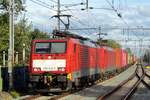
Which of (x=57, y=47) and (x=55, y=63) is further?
(x=57, y=47)

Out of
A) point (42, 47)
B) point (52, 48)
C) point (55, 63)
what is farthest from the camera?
point (42, 47)

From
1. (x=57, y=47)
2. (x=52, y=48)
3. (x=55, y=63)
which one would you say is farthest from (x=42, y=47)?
(x=55, y=63)

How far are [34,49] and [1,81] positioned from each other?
95.5 inches

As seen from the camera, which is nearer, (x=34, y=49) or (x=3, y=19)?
(x=34, y=49)

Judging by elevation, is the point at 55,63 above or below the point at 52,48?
below

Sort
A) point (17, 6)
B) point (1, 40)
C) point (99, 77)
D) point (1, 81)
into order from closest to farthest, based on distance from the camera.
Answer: point (1, 81)
point (99, 77)
point (1, 40)
point (17, 6)

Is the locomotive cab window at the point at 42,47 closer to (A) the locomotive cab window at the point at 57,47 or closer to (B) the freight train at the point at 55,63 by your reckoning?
(B) the freight train at the point at 55,63

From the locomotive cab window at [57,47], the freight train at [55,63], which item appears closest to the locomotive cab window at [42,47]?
the freight train at [55,63]

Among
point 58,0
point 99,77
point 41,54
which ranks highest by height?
point 58,0

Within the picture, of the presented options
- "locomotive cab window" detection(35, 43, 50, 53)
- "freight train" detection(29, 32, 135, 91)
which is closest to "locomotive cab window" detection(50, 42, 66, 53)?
"freight train" detection(29, 32, 135, 91)

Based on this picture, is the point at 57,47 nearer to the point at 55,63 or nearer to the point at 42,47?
the point at 42,47

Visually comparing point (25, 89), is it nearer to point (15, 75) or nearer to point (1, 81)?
point (15, 75)

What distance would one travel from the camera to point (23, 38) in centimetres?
5266

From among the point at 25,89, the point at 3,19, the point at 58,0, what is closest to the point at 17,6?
the point at 3,19
